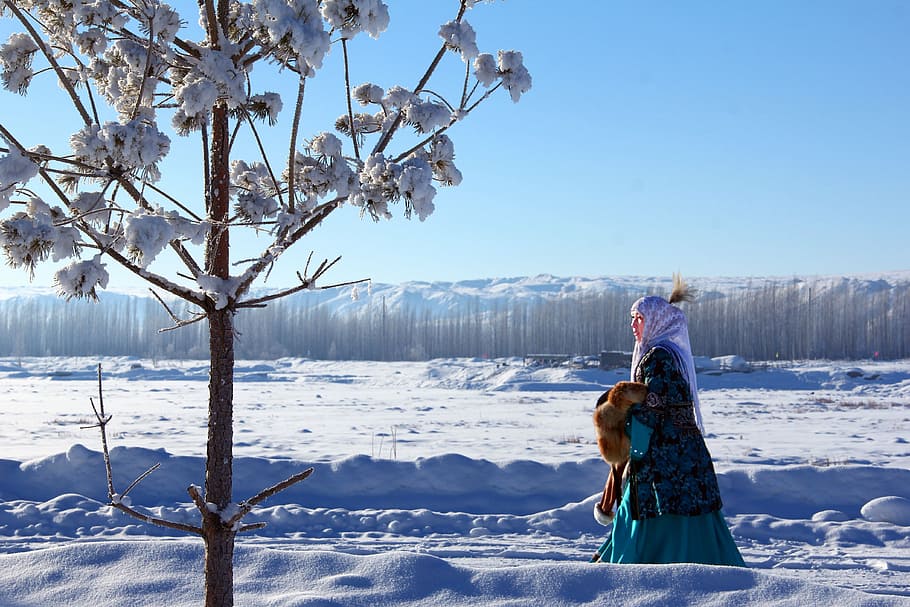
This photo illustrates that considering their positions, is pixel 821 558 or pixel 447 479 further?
pixel 447 479

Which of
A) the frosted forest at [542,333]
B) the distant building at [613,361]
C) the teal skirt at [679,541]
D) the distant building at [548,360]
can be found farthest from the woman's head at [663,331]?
the frosted forest at [542,333]

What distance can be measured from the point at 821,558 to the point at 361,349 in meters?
58.4

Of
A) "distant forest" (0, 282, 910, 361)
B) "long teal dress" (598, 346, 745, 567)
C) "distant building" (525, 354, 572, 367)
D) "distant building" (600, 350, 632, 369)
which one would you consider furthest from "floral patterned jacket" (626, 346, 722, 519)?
"distant forest" (0, 282, 910, 361)

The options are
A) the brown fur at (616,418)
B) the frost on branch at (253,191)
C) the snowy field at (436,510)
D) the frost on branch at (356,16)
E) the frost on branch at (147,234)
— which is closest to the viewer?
the frost on branch at (147,234)

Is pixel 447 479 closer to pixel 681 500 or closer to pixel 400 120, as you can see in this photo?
pixel 681 500

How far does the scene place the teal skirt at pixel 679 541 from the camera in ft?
12.0

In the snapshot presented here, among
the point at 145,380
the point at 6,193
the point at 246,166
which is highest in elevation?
the point at 246,166

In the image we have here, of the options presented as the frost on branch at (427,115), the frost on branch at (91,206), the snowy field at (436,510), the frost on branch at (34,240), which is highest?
the frost on branch at (427,115)

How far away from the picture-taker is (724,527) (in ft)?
12.4

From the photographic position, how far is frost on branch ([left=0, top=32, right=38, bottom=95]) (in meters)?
2.05

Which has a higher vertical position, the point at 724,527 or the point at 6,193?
the point at 6,193

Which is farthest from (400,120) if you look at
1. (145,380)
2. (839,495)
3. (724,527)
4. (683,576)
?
(145,380)

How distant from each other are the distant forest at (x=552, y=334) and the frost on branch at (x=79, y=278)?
45.1 metres

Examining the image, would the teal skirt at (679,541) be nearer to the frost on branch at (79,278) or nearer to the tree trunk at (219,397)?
the tree trunk at (219,397)
